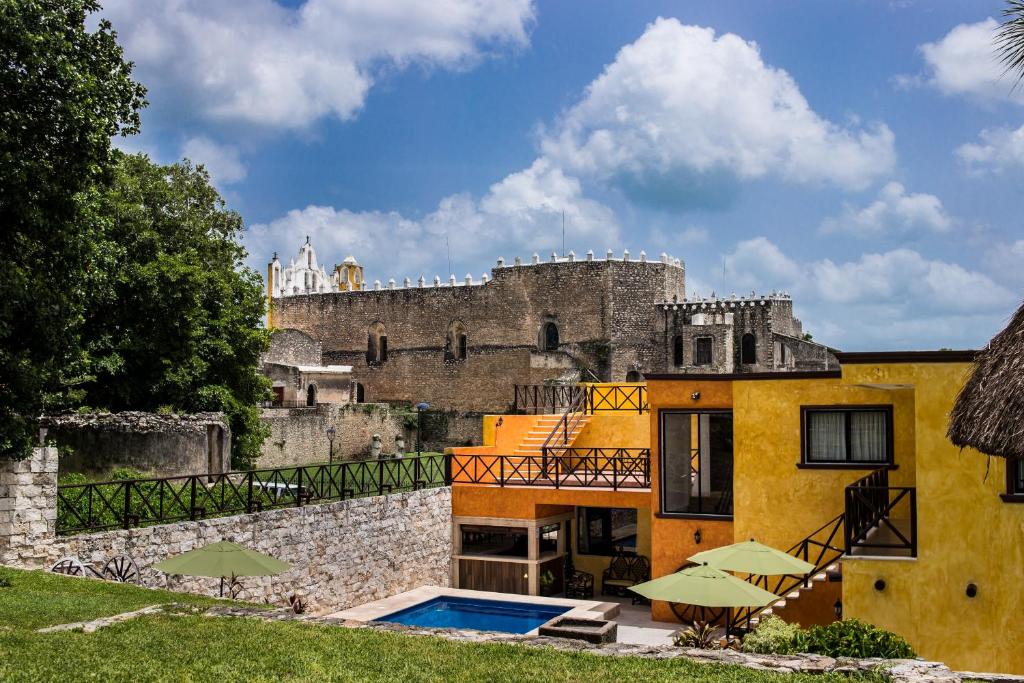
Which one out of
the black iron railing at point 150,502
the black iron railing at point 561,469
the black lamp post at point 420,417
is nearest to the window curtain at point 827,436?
the black iron railing at point 561,469

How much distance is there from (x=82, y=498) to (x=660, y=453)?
9.19 meters

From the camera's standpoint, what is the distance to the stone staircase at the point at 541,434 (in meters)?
23.8

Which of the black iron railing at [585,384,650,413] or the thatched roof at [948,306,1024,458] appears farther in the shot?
the black iron railing at [585,384,650,413]

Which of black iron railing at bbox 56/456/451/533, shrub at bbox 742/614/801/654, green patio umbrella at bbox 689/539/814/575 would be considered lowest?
shrub at bbox 742/614/801/654

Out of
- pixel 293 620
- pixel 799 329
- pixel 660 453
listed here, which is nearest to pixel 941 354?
pixel 660 453

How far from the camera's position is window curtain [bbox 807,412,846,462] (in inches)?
620

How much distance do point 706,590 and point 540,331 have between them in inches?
1384

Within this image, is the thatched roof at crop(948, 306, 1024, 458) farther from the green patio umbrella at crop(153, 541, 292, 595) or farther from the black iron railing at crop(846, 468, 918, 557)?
the green patio umbrella at crop(153, 541, 292, 595)

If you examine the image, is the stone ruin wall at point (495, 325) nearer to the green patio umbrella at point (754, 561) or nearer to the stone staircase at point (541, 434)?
the stone staircase at point (541, 434)

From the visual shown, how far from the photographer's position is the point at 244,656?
29.9ft

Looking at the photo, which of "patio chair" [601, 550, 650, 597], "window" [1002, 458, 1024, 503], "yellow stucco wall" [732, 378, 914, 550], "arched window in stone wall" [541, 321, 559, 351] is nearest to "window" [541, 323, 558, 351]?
"arched window in stone wall" [541, 321, 559, 351]

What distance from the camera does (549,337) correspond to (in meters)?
46.8

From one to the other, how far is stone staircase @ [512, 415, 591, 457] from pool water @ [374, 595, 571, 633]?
180 inches

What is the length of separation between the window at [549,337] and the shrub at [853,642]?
36597 millimetres
